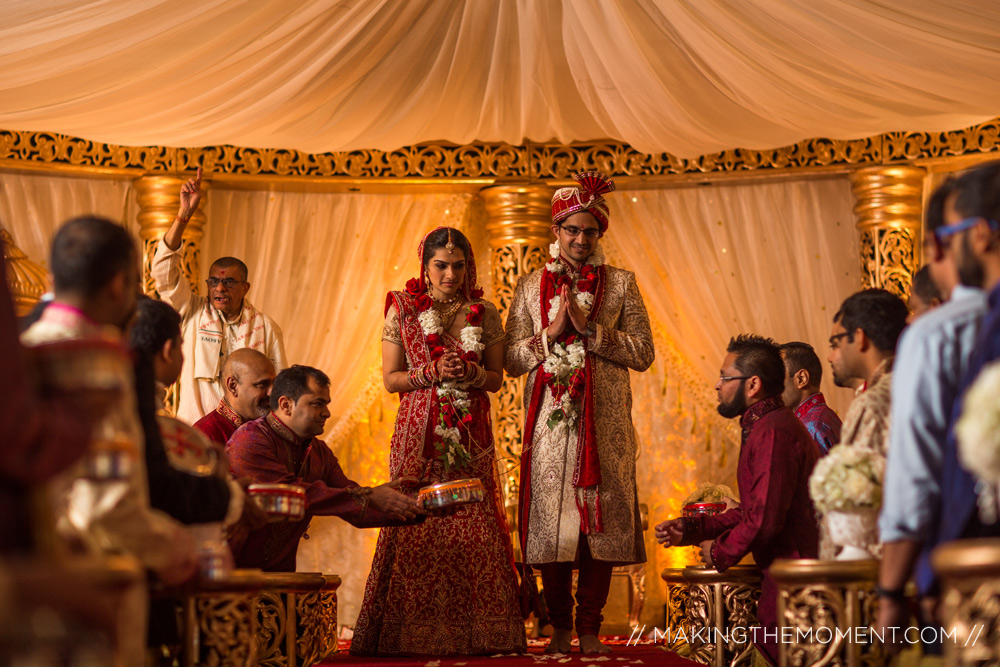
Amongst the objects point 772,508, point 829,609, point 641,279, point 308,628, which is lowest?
point 308,628

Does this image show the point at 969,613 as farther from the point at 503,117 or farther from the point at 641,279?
the point at 641,279

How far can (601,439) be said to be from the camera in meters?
6.02

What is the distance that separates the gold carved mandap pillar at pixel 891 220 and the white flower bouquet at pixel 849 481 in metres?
4.99

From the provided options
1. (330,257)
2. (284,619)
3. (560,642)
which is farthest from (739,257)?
(284,619)

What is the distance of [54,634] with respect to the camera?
6.77 feet

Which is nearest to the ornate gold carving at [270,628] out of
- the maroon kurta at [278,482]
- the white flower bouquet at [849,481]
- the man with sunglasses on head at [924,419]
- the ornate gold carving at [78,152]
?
the maroon kurta at [278,482]

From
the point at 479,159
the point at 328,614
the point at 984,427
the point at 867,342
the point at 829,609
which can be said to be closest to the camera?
the point at 984,427

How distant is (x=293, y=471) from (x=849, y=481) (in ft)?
8.51

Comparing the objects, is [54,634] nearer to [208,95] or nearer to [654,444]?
[208,95]

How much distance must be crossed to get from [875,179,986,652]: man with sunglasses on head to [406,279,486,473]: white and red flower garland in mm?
3236

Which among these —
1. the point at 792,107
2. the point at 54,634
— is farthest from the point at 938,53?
the point at 54,634

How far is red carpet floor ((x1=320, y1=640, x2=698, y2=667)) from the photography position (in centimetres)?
529

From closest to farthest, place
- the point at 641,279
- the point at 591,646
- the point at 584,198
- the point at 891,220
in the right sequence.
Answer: the point at 591,646
the point at 584,198
the point at 891,220
the point at 641,279

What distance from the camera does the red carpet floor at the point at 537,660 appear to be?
17.4 ft
